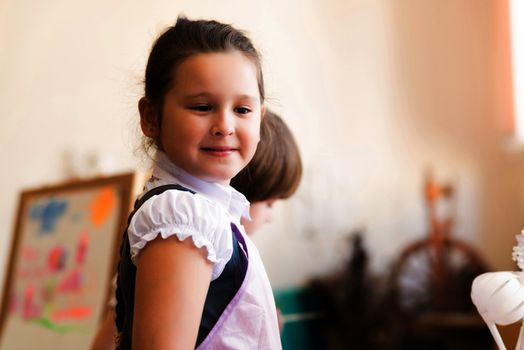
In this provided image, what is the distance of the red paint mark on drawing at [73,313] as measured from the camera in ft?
5.61

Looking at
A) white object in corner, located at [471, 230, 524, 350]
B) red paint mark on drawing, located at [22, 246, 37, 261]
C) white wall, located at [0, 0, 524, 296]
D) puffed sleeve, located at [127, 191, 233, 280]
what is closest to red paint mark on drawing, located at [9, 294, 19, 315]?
red paint mark on drawing, located at [22, 246, 37, 261]

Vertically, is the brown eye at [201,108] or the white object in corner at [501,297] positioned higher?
the brown eye at [201,108]

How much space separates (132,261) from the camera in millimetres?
747

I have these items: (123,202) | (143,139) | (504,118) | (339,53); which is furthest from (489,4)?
(143,139)

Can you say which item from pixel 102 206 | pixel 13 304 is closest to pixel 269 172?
pixel 102 206

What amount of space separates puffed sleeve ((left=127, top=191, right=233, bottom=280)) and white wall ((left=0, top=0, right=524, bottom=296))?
1553 millimetres

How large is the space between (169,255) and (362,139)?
2.83 m

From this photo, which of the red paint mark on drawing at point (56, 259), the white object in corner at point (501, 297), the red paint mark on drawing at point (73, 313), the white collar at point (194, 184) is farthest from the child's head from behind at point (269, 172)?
the red paint mark on drawing at point (56, 259)

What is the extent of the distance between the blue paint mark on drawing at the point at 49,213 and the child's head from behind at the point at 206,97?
1.24 meters

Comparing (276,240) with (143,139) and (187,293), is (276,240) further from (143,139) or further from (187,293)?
(187,293)

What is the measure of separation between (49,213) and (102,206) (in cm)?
28

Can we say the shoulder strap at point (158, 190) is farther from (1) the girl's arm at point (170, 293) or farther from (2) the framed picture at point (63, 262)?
(2) the framed picture at point (63, 262)

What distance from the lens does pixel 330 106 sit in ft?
10.8

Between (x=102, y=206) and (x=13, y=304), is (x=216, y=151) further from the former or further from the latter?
(x=13, y=304)
